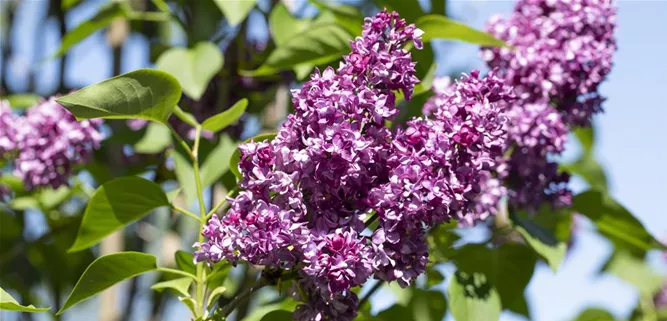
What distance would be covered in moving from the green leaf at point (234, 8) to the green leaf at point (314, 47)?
168 millimetres

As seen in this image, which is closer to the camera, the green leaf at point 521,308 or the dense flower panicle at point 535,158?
the dense flower panicle at point 535,158

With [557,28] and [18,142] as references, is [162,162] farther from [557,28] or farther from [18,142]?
[557,28]

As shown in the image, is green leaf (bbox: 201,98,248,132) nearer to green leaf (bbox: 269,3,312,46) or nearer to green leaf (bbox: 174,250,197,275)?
green leaf (bbox: 174,250,197,275)

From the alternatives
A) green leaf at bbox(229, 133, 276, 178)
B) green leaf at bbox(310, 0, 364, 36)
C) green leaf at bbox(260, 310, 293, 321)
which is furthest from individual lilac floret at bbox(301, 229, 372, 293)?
green leaf at bbox(310, 0, 364, 36)

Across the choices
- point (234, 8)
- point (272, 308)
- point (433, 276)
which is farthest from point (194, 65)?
point (433, 276)

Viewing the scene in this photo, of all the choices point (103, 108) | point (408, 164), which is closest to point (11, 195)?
point (103, 108)

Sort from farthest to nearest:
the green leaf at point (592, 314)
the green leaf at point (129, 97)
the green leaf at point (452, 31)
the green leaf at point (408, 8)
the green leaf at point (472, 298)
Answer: the green leaf at point (592, 314) < the green leaf at point (408, 8) < the green leaf at point (452, 31) < the green leaf at point (472, 298) < the green leaf at point (129, 97)

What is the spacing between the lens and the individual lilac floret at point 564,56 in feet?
5.28

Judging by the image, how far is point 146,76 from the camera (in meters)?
1.24

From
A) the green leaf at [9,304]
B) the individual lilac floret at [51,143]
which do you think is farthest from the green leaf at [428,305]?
the green leaf at [9,304]

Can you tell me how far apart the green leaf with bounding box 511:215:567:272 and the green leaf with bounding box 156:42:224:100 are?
67 cm

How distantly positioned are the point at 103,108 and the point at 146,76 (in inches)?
3.1

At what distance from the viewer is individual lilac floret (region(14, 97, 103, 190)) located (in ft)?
5.75

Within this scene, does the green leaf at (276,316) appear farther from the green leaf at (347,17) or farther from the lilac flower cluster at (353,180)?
the green leaf at (347,17)
